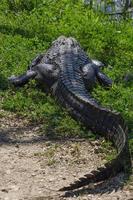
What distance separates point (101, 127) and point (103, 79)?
1819mm

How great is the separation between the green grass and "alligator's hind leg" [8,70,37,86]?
0.10 metres

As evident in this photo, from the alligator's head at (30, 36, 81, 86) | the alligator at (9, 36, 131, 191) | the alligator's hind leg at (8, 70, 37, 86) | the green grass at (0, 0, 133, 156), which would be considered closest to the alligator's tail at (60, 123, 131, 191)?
the alligator at (9, 36, 131, 191)

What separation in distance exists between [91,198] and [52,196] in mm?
350

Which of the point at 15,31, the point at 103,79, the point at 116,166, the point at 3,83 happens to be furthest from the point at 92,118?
the point at 15,31

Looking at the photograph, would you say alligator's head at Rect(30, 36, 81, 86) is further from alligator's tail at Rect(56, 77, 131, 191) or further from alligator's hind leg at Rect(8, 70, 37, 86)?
alligator's tail at Rect(56, 77, 131, 191)

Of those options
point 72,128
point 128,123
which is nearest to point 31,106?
point 72,128

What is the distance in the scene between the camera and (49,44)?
10.0 metres

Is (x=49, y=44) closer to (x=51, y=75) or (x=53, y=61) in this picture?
(x=53, y=61)

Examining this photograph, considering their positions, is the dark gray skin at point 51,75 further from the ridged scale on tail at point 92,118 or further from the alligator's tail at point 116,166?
the alligator's tail at point 116,166

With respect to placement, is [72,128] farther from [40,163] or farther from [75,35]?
[75,35]

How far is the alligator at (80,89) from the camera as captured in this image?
5.62 meters

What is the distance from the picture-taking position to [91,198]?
5.25 metres

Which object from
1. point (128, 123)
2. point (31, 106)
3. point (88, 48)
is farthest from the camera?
point (88, 48)

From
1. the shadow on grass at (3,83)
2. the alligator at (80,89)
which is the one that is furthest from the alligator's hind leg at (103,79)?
the shadow on grass at (3,83)
